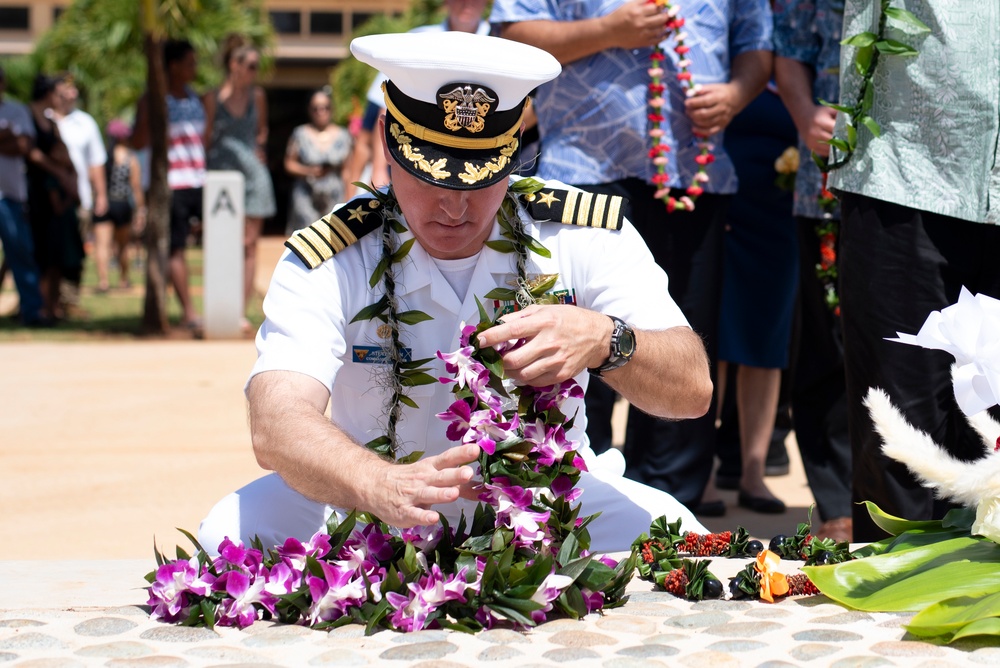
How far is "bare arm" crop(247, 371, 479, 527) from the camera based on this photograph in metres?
2.37

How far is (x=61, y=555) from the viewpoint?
4.39 metres

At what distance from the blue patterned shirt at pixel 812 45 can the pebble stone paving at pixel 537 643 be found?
2.15 metres

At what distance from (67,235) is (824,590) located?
9629 millimetres

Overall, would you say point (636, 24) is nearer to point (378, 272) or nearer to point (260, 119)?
point (378, 272)

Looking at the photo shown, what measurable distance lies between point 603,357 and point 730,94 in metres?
2.00

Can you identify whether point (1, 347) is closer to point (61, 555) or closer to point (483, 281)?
point (61, 555)

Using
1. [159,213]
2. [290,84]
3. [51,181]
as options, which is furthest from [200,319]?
[290,84]

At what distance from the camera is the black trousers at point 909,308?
11.2ft

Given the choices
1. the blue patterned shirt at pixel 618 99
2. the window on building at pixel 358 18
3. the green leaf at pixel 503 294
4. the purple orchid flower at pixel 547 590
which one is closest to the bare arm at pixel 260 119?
the blue patterned shirt at pixel 618 99

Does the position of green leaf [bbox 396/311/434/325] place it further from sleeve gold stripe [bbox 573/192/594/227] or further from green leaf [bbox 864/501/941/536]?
green leaf [bbox 864/501/941/536]

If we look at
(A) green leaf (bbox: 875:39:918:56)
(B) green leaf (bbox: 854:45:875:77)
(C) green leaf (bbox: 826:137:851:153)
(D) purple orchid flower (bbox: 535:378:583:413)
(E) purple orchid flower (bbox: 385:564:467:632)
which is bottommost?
(E) purple orchid flower (bbox: 385:564:467:632)

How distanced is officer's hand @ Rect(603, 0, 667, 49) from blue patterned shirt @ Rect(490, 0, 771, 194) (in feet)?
0.44

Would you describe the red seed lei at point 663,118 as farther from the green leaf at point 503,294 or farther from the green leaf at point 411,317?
the green leaf at point 503,294

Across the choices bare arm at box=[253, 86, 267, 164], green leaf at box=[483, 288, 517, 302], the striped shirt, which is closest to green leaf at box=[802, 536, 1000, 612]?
green leaf at box=[483, 288, 517, 302]
